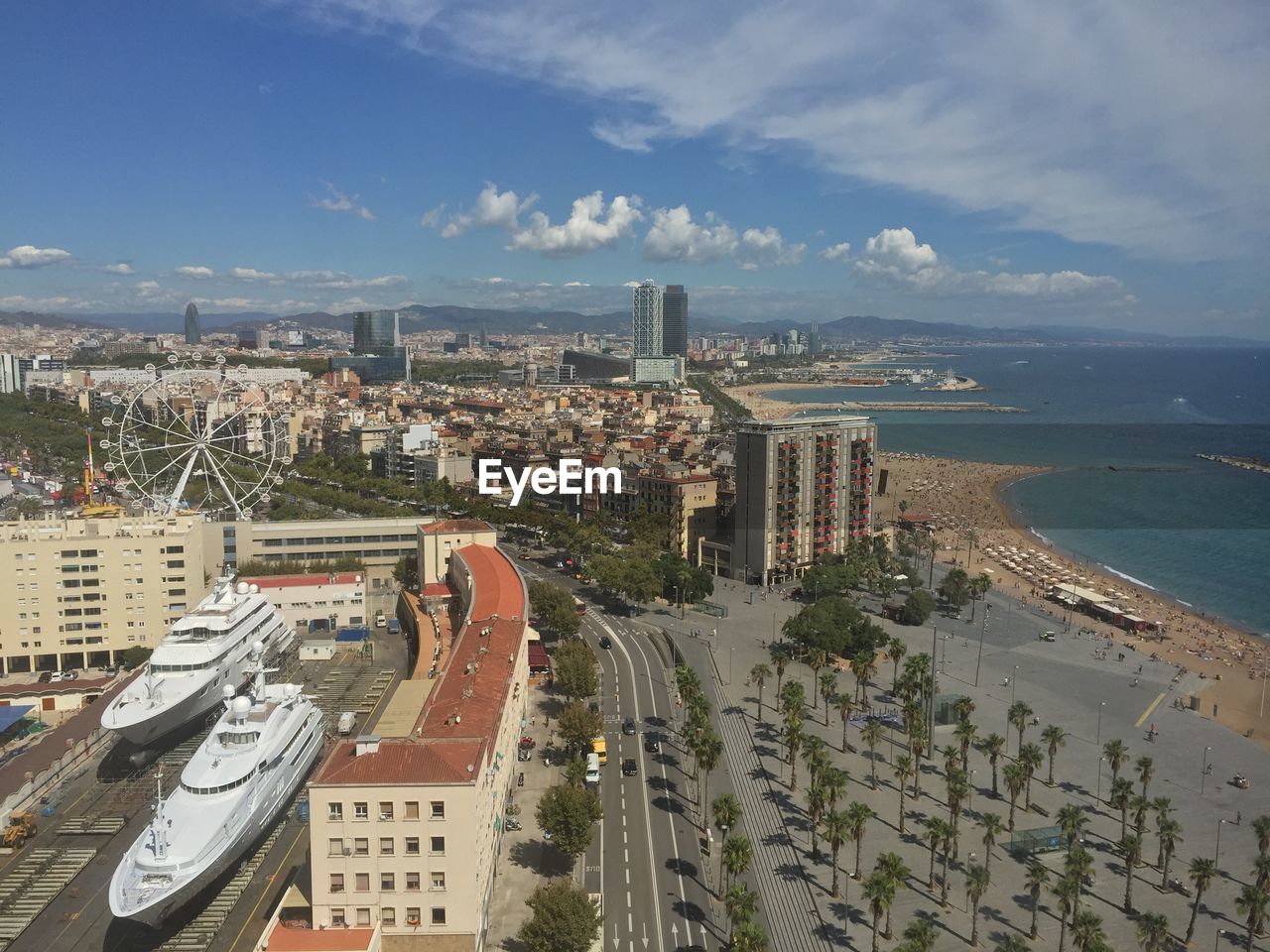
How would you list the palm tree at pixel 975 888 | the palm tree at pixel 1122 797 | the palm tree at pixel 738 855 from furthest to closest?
the palm tree at pixel 1122 797
the palm tree at pixel 738 855
the palm tree at pixel 975 888

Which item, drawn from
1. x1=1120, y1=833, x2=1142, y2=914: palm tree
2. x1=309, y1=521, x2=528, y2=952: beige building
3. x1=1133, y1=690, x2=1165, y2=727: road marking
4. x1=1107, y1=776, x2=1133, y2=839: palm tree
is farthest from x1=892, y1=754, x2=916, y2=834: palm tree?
x1=309, y1=521, x2=528, y2=952: beige building

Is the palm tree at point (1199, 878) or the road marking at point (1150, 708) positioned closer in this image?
the palm tree at point (1199, 878)

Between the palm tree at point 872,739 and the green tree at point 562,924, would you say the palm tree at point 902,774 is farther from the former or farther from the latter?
the green tree at point 562,924

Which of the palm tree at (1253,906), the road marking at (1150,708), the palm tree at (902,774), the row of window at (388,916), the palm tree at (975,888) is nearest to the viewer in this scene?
the row of window at (388,916)

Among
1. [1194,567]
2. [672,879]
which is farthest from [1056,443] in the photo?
[672,879]

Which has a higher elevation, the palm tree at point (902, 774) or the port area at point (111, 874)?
the palm tree at point (902, 774)

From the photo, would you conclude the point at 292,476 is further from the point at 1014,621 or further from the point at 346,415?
the point at 1014,621

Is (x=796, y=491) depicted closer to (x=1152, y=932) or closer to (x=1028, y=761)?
(x=1028, y=761)

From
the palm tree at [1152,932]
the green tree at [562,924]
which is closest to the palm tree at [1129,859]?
the palm tree at [1152,932]
